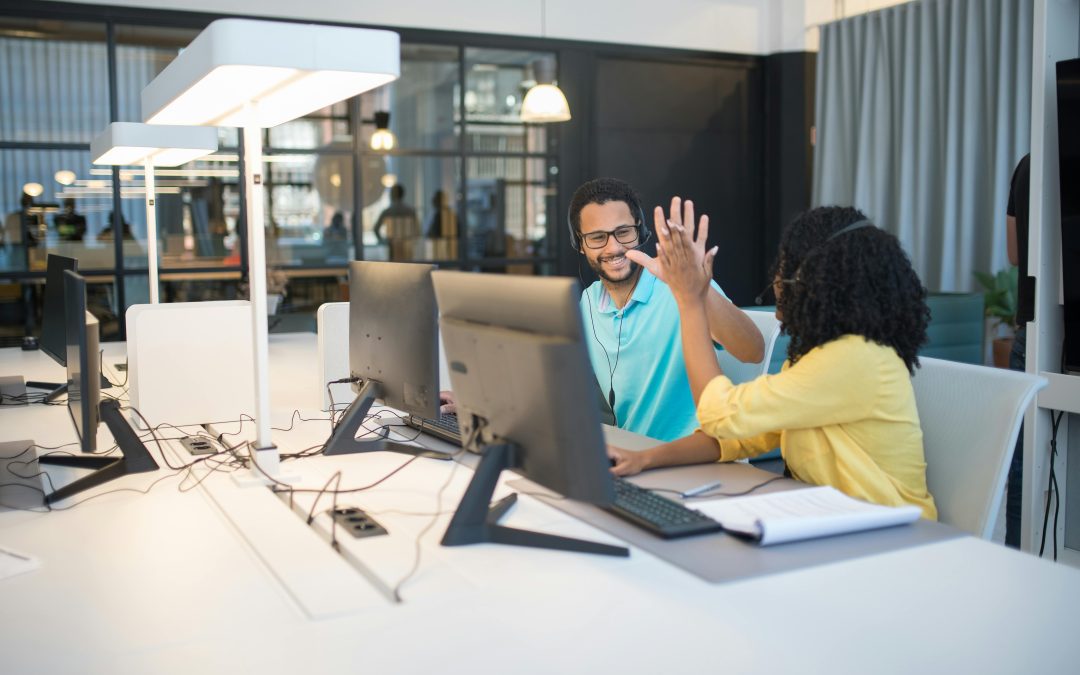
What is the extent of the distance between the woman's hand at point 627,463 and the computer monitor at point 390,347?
1.22 ft

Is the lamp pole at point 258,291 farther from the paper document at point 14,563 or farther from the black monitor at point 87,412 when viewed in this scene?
the paper document at point 14,563

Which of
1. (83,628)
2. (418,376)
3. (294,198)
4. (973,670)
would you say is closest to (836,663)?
(973,670)

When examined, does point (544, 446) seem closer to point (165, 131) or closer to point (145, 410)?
point (145, 410)

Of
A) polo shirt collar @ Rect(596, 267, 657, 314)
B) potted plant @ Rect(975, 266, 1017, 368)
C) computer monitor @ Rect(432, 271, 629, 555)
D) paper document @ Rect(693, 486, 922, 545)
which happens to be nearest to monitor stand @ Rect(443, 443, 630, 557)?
computer monitor @ Rect(432, 271, 629, 555)

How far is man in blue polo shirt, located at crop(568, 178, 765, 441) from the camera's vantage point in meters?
2.54

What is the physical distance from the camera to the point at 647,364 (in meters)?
2.58

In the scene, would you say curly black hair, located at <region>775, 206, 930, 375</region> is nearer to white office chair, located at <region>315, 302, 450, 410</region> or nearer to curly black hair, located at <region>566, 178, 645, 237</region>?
curly black hair, located at <region>566, 178, 645, 237</region>

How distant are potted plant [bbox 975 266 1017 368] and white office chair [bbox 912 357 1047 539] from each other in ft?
12.1

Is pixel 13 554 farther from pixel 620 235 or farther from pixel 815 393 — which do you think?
pixel 620 235

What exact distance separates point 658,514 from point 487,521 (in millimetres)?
270

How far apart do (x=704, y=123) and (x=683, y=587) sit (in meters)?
6.08

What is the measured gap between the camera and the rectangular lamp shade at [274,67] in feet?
5.15

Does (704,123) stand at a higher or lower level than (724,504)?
higher

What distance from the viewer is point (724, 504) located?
1.65 m
